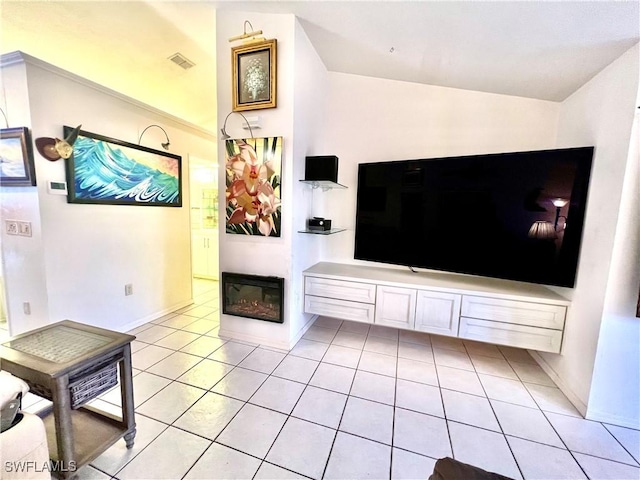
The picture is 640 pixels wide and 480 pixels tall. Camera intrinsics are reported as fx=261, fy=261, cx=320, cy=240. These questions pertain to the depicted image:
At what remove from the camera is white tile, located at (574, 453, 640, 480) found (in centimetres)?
139

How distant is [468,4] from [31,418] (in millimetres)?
3050

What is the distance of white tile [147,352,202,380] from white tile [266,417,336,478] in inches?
41.7

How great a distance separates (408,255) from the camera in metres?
2.69

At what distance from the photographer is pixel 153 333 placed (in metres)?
2.76

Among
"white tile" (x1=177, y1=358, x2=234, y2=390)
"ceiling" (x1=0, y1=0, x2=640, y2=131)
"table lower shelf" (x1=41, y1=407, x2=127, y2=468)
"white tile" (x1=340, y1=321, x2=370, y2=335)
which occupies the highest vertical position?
"ceiling" (x1=0, y1=0, x2=640, y2=131)

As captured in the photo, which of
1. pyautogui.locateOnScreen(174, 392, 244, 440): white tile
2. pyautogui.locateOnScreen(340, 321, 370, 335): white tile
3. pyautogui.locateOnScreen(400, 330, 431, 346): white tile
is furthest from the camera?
pyautogui.locateOnScreen(340, 321, 370, 335): white tile

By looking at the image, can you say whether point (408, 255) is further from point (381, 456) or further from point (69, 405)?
point (69, 405)

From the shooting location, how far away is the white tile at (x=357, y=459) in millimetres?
1346

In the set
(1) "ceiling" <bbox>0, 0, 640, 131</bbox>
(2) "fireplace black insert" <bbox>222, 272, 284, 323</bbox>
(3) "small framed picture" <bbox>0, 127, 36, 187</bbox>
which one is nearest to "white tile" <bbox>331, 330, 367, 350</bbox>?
(2) "fireplace black insert" <bbox>222, 272, 284, 323</bbox>

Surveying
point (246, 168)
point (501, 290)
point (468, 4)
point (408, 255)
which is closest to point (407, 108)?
point (468, 4)

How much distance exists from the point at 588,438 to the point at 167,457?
2.50 m

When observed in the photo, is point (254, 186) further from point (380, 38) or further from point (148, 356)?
point (148, 356)

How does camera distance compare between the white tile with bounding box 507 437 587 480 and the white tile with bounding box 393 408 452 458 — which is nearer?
the white tile with bounding box 507 437 587 480

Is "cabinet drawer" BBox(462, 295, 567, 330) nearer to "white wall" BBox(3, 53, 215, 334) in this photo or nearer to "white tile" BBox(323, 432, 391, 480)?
"white tile" BBox(323, 432, 391, 480)
